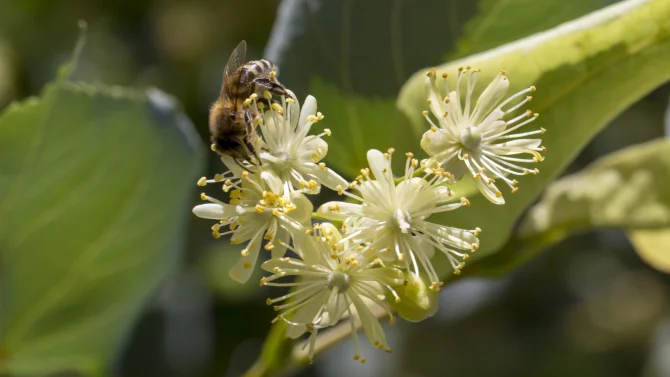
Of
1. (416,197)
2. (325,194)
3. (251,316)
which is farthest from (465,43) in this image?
(251,316)

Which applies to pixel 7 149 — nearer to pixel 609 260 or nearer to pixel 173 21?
pixel 173 21

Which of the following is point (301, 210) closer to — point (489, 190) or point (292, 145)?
point (292, 145)

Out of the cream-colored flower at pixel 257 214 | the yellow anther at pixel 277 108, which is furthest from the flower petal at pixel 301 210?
Answer: the yellow anther at pixel 277 108

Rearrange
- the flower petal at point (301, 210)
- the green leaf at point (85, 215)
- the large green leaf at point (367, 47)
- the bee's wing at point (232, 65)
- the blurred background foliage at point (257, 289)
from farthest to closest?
the blurred background foliage at point (257, 289) < the green leaf at point (85, 215) < the large green leaf at point (367, 47) < the bee's wing at point (232, 65) < the flower petal at point (301, 210)

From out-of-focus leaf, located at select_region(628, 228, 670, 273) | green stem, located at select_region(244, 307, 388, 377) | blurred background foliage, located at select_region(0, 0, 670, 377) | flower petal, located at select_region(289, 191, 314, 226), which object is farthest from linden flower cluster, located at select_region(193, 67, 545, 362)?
blurred background foliage, located at select_region(0, 0, 670, 377)

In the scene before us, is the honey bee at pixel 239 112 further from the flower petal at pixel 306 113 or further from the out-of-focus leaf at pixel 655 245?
the out-of-focus leaf at pixel 655 245

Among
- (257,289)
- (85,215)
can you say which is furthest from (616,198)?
(257,289)

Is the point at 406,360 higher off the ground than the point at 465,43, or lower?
lower
